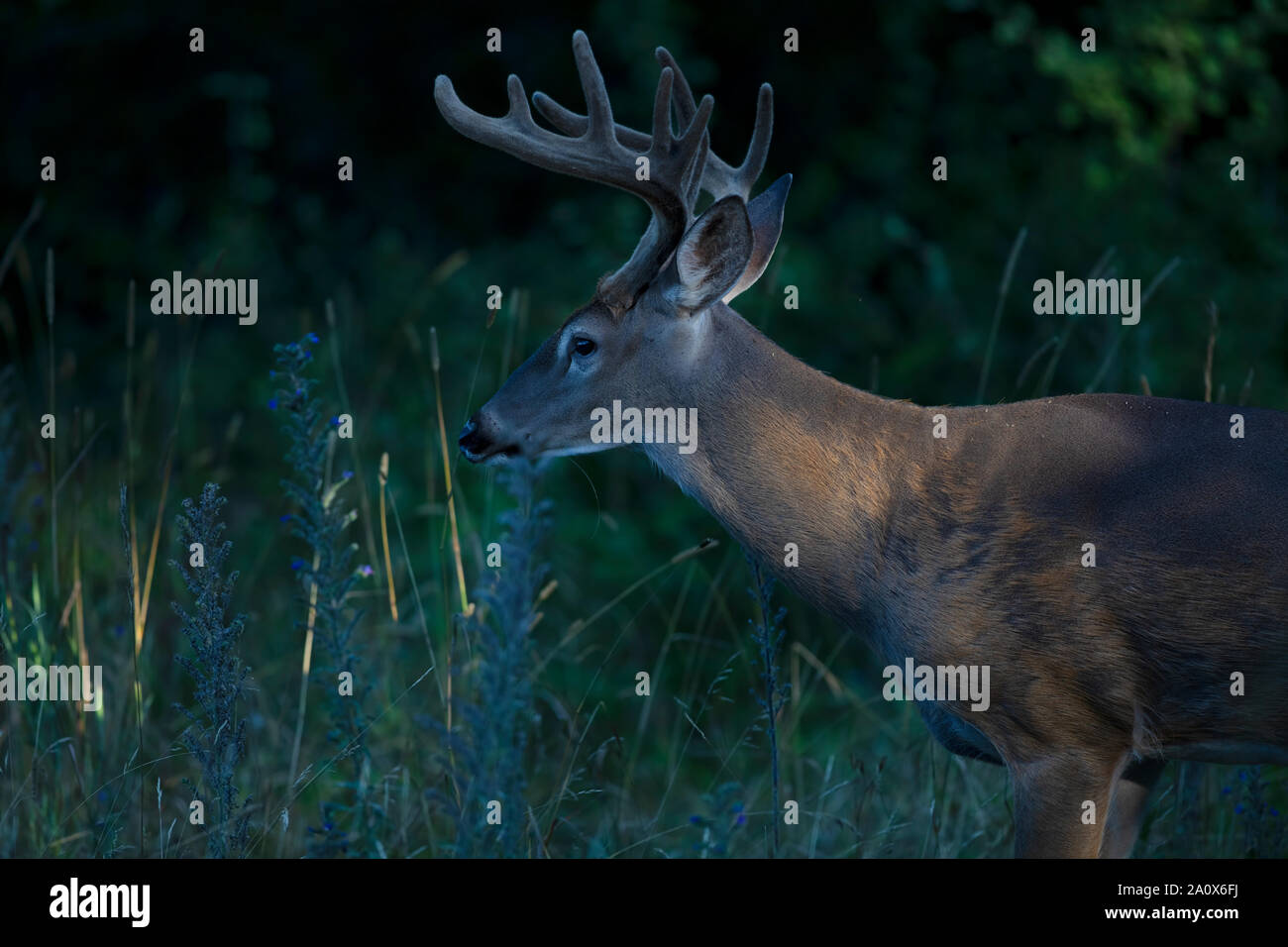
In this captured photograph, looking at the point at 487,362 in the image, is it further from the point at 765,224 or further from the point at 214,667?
the point at 214,667

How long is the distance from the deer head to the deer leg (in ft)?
4.97

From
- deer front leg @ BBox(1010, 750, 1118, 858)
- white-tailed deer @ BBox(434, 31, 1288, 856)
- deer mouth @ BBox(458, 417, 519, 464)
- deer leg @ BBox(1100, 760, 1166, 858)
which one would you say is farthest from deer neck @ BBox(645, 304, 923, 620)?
deer leg @ BBox(1100, 760, 1166, 858)

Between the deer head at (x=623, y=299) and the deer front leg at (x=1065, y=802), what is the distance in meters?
1.29

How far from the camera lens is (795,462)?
3871 millimetres

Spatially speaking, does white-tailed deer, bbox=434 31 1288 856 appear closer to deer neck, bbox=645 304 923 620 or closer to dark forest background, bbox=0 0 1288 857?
deer neck, bbox=645 304 923 620

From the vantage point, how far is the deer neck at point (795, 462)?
3.80 m

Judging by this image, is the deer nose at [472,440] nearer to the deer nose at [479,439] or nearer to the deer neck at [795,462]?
the deer nose at [479,439]

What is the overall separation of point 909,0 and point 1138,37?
153 cm

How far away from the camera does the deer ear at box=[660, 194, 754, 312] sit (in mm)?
3887

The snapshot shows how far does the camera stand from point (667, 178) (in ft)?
13.5

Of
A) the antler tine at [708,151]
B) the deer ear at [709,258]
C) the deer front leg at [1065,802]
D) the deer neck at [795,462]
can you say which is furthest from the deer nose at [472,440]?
the deer front leg at [1065,802]

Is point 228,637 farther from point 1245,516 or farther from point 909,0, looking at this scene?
point 909,0
